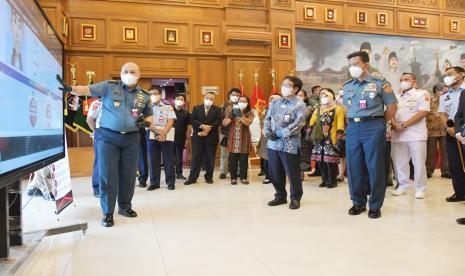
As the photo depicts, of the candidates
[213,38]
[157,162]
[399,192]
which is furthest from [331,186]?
[213,38]

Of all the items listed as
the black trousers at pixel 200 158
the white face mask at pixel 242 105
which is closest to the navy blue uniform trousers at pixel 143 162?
the black trousers at pixel 200 158

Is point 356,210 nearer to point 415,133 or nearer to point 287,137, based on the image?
point 287,137

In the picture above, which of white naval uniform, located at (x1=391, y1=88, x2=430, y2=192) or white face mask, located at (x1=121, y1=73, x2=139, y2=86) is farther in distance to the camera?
white naval uniform, located at (x1=391, y1=88, x2=430, y2=192)

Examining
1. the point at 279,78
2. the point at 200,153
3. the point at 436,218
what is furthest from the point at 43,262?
the point at 279,78

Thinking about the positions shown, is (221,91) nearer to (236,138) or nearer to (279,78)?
(279,78)

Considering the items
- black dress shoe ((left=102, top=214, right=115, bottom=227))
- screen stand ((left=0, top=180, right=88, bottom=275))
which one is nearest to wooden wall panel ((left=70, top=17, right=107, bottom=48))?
black dress shoe ((left=102, top=214, right=115, bottom=227))

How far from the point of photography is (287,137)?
3.57 metres

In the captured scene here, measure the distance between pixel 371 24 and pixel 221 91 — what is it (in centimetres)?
398

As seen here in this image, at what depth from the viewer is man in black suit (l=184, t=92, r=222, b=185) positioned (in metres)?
5.42

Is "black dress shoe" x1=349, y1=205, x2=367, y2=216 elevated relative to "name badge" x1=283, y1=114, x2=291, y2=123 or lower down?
lower down

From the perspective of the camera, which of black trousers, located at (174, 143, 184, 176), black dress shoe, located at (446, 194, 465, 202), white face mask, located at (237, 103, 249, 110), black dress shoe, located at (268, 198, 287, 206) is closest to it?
black dress shoe, located at (268, 198, 287, 206)

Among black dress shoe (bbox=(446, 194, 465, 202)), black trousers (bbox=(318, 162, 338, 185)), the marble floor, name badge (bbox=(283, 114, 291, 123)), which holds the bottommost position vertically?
the marble floor

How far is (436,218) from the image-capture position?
3100 mm

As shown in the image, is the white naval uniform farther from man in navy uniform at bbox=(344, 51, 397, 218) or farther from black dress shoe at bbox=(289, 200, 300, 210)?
black dress shoe at bbox=(289, 200, 300, 210)
